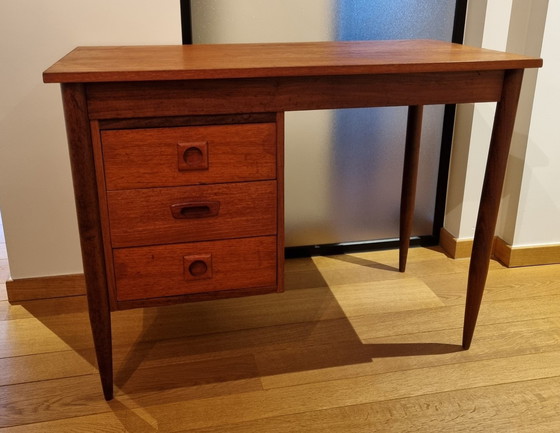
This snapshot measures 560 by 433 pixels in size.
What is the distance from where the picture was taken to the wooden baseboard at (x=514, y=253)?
1.96 metres

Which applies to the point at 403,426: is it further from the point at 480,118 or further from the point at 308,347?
the point at 480,118

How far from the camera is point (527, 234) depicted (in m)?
1.95

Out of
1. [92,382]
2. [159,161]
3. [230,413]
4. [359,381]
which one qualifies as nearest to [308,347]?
[359,381]

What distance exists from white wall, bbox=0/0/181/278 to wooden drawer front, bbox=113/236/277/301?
532mm

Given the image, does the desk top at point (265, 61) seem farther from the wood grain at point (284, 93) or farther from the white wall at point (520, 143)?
the white wall at point (520, 143)

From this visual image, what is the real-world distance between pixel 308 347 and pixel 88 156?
2.47 ft

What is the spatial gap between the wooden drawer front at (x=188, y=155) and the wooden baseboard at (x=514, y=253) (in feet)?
3.31

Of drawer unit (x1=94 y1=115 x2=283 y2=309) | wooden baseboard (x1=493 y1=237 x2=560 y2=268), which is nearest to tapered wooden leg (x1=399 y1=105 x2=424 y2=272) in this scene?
wooden baseboard (x1=493 y1=237 x2=560 y2=268)

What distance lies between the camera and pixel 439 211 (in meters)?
2.10

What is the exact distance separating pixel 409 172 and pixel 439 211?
358 millimetres

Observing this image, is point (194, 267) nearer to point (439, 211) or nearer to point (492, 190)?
point (492, 190)

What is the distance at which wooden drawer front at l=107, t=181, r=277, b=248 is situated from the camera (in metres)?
1.21

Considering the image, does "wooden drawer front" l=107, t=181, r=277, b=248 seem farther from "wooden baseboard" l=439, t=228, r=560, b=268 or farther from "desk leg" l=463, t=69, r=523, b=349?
"wooden baseboard" l=439, t=228, r=560, b=268

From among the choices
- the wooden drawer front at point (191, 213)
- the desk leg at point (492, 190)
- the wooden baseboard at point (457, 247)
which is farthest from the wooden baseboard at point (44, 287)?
the wooden baseboard at point (457, 247)
